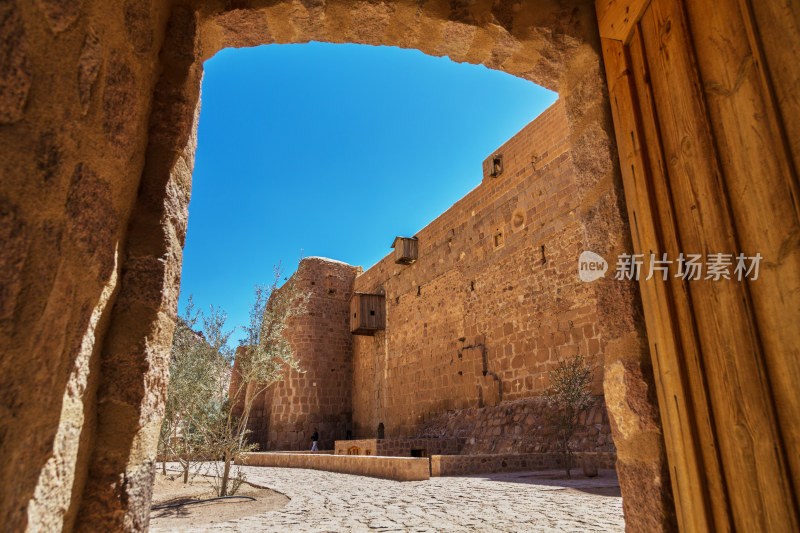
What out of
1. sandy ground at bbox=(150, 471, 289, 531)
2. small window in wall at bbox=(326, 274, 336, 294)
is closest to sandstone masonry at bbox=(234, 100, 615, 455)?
small window in wall at bbox=(326, 274, 336, 294)

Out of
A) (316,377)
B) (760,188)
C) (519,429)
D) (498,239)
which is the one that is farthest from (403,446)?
(760,188)

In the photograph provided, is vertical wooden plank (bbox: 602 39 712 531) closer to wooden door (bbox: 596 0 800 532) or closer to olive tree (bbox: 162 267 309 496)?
wooden door (bbox: 596 0 800 532)

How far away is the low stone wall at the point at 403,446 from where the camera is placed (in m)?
11.3

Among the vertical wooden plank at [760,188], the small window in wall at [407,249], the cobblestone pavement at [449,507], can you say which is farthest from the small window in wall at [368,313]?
the vertical wooden plank at [760,188]

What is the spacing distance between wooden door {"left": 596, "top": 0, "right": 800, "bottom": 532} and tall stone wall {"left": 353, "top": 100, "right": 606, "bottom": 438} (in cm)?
526

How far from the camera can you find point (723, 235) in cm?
182

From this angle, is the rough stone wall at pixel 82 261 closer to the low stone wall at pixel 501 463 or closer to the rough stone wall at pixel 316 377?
the low stone wall at pixel 501 463

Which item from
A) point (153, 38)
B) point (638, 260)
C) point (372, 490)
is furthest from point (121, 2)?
point (372, 490)

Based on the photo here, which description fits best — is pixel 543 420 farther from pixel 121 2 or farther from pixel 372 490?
pixel 121 2

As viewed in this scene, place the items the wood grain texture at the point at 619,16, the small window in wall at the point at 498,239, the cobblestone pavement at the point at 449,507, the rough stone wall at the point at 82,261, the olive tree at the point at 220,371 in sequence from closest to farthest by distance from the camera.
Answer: the rough stone wall at the point at 82,261 < the wood grain texture at the point at 619,16 < the cobblestone pavement at the point at 449,507 < the olive tree at the point at 220,371 < the small window in wall at the point at 498,239

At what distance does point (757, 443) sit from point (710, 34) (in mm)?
1507

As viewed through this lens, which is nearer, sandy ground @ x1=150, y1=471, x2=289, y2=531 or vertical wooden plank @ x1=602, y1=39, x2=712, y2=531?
vertical wooden plank @ x1=602, y1=39, x2=712, y2=531

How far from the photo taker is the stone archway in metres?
1.25

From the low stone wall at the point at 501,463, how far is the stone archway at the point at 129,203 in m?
6.46
